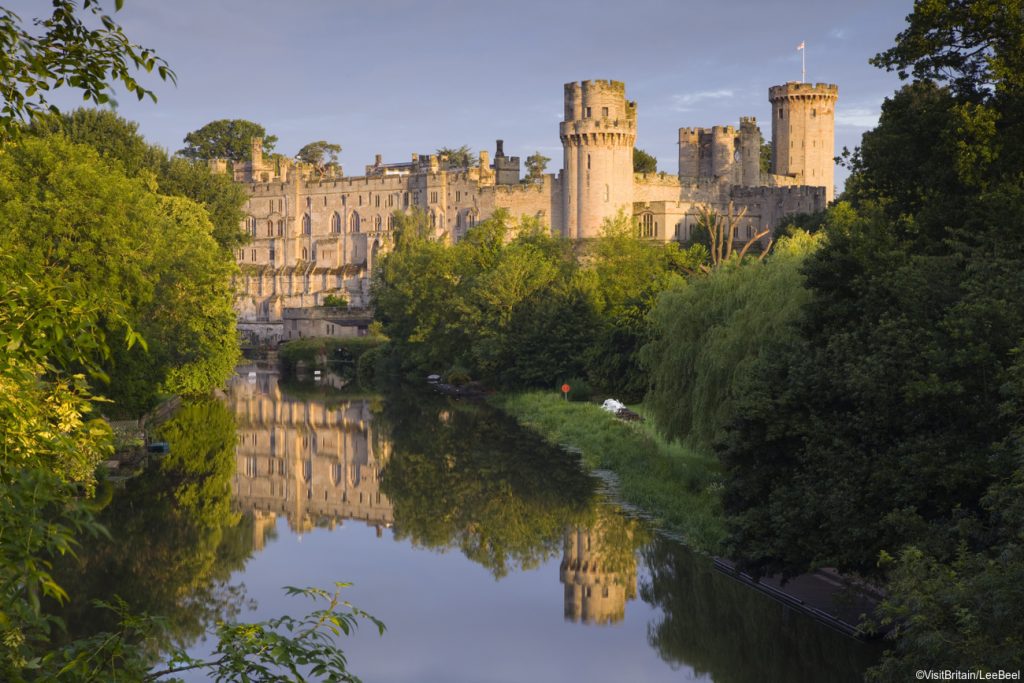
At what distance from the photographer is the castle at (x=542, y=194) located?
82500mm

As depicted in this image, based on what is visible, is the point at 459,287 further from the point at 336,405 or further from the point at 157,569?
the point at 157,569

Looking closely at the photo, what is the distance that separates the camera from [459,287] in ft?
190

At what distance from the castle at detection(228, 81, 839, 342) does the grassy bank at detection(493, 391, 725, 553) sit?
3135cm

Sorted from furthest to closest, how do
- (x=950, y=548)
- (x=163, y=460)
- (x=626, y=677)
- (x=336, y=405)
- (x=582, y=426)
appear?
(x=336, y=405)
(x=582, y=426)
(x=163, y=460)
(x=626, y=677)
(x=950, y=548)


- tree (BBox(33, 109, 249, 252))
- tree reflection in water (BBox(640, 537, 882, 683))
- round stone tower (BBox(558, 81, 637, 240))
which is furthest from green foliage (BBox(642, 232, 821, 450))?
round stone tower (BBox(558, 81, 637, 240))

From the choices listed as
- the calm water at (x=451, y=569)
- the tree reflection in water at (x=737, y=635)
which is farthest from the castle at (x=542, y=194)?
the tree reflection in water at (x=737, y=635)

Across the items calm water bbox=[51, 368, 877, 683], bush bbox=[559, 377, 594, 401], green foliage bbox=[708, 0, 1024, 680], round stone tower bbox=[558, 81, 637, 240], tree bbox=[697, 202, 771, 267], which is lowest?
calm water bbox=[51, 368, 877, 683]

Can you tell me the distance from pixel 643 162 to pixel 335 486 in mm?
82426

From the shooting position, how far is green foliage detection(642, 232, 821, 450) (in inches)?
939

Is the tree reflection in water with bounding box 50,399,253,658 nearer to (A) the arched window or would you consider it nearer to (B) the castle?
(B) the castle

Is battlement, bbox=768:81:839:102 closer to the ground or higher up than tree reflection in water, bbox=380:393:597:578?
higher up

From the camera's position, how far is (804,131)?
8981 centimetres

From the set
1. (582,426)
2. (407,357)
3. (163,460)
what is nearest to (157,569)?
(163,460)

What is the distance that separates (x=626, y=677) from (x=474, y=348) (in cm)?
3620
